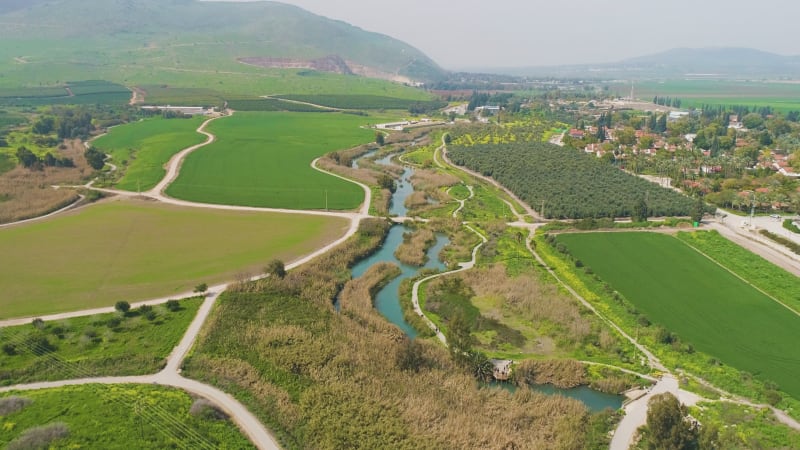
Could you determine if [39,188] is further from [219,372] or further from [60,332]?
[219,372]

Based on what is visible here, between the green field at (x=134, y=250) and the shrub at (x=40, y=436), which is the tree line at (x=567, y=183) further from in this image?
the shrub at (x=40, y=436)

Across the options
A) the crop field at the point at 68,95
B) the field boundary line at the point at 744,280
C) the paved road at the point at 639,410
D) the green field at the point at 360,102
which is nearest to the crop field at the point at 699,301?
the field boundary line at the point at 744,280

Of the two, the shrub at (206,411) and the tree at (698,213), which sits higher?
the tree at (698,213)

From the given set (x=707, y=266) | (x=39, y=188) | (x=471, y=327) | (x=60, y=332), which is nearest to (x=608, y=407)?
(x=471, y=327)

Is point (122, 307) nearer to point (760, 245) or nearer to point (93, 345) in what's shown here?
point (93, 345)

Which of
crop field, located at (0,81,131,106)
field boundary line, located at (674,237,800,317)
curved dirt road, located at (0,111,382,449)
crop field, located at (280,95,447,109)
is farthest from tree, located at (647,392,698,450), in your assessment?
crop field, located at (0,81,131,106)

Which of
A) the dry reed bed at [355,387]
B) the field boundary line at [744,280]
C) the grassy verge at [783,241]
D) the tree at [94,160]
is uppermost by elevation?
the tree at [94,160]

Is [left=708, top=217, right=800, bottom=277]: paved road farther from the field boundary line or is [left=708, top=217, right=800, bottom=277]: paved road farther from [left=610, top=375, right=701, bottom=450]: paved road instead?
[left=610, top=375, right=701, bottom=450]: paved road
